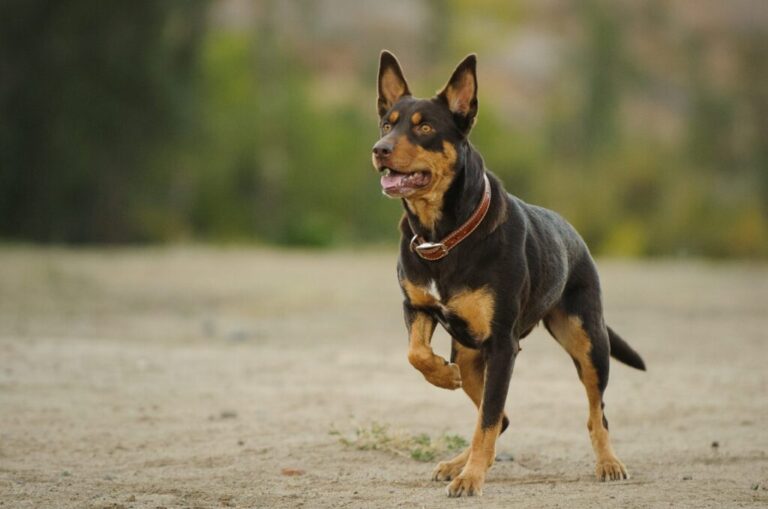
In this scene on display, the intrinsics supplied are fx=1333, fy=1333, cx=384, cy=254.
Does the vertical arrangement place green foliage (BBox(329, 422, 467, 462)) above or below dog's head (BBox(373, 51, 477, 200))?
below

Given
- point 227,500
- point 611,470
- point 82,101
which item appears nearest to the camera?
point 227,500

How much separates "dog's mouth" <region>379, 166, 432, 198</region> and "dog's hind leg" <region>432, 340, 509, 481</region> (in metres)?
1.17

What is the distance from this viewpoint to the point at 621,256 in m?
32.5

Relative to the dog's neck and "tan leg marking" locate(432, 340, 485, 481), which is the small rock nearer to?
"tan leg marking" locate(432, 340, 485, 481)

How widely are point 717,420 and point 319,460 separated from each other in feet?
11.7

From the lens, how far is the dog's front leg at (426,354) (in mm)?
7547

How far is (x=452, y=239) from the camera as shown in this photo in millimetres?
7375

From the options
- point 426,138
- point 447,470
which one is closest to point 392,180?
point 426,138

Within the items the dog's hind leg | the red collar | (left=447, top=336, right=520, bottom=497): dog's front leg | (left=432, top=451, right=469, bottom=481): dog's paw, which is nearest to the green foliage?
the dog's hind leg

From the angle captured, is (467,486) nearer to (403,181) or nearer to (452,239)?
(452,239)

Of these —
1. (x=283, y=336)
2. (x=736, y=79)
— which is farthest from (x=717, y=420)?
(x=736, y=79)

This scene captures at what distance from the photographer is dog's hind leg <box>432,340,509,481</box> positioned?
793 centimetres

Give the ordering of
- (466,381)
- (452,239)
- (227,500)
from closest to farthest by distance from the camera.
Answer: (227,500)
(452,239)
(466,381)

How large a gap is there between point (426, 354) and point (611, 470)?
1.41m
